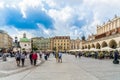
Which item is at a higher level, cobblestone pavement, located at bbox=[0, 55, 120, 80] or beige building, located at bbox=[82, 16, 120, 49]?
beige building, located at bbox=[82, 16, 120, 49]

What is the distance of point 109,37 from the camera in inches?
3236

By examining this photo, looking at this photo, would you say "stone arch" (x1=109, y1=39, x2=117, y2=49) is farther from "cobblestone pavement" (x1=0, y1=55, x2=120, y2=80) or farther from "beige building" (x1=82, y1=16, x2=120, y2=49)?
Answer: "cobblestone pavement" (x1=0, y1=55, x2=120, y2=80)

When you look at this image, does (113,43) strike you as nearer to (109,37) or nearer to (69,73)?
(109,37)

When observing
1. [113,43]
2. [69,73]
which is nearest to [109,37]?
[113,43]

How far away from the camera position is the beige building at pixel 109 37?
252ft

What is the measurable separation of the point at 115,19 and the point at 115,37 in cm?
4109

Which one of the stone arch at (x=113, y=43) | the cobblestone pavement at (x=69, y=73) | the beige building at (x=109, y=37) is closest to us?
the cobblestone pavement at (x=69, y=73)

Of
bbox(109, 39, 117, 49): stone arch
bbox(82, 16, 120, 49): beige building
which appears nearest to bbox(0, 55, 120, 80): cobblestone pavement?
bbox(82, 16, 120, 49): beige building

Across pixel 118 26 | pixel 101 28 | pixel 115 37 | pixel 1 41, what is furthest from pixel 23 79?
pixel 1 41

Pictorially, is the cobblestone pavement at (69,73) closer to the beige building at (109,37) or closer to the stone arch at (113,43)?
the beige building at (109,37)

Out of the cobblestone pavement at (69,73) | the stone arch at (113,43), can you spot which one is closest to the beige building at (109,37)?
the stone arch at (113,43)

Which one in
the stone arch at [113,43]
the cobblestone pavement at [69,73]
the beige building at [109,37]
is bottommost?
the cobblestone pavement at [69,73]

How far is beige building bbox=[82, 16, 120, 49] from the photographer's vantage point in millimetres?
76756

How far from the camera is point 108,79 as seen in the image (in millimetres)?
17484
